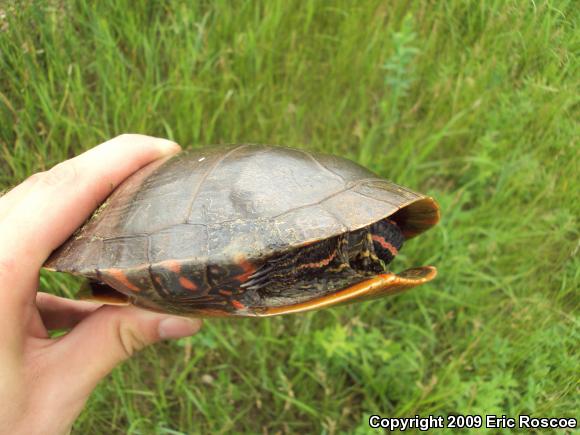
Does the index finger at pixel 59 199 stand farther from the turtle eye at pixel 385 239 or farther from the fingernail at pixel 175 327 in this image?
the turtle eye at pixel 385 239

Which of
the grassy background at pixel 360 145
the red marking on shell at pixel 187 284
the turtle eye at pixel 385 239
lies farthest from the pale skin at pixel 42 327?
the turtle eye at pixel 385 239

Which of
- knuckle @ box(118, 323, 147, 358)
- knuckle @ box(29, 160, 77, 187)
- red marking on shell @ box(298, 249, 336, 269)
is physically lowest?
knuckle @ box(118, 323, 147, 358)

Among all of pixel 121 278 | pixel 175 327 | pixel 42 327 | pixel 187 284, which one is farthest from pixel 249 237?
pixel 42 327

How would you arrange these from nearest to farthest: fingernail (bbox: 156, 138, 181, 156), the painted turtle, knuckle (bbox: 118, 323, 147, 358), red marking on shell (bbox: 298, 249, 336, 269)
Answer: the painted turtle, red marking on shell (bbox: 298, 249, 336, 269), knuckle (bbox: 118, 323, 147, 358), fingernail (bbox: 156, 138, 181, 156)

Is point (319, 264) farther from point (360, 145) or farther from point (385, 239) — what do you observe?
point (360, 145)

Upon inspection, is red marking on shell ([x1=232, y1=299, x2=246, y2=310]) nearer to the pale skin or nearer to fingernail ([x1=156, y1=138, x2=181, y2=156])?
the pale skin

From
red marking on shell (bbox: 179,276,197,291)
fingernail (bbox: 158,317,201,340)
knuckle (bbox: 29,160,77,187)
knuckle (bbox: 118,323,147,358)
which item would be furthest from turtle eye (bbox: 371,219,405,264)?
knuckle (bbox: 29,160,77,187)

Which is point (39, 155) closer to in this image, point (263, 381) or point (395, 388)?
point (263, 381)

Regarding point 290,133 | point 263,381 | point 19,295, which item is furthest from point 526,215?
point 19,295
